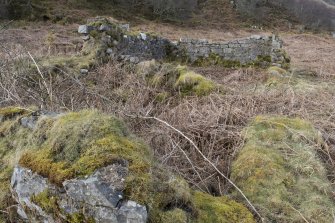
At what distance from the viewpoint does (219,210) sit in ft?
8.84

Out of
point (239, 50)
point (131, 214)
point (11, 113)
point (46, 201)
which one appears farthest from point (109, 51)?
point (131, 214)

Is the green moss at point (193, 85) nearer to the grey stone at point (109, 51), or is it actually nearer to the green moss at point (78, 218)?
the grey stone at point (109, 51)

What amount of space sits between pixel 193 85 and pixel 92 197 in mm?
5073

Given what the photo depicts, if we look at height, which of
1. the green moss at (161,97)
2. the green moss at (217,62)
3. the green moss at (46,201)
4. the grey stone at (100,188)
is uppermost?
the grey stone at (100,188)

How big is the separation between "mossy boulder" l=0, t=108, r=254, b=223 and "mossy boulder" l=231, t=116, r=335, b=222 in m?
0.34

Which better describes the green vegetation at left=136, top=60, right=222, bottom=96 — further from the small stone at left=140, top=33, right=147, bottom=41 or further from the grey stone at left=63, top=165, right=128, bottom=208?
the grey stone at left=63, top=165, right=128, bottom=208

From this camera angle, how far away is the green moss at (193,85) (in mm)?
6820

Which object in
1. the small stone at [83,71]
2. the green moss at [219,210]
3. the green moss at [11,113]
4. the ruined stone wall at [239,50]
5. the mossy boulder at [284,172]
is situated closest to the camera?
the green moss at [219,210]

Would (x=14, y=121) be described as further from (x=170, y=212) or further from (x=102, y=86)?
(x=102, y=86)

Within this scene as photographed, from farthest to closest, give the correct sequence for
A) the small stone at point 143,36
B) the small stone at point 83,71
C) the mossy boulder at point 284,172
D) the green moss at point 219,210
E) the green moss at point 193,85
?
1. the small stone at point 143,36
2. the small stone at point 83,71
3. the green moss at point 193,85
4. the mossy boulder at point 284,172
5. the green moss at point 219,210

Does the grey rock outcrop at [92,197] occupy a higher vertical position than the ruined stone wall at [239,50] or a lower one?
higher

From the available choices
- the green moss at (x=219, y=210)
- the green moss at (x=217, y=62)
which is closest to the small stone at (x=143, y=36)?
the green moss at (x=217, y=62)

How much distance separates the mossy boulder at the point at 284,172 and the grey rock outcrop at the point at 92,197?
1202 millimetres

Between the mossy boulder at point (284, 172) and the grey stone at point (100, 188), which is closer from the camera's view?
the grey stone at point (100, 188)
